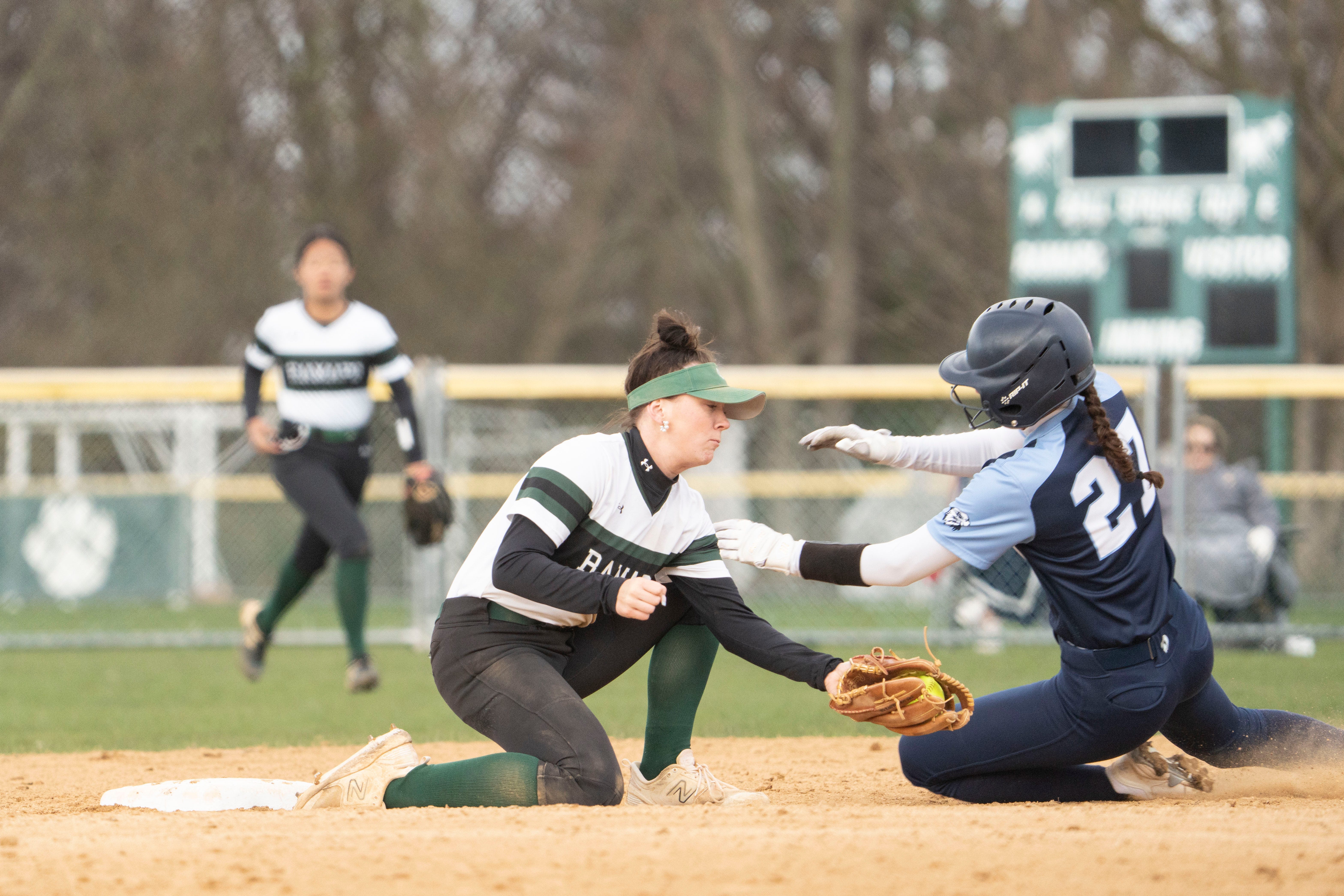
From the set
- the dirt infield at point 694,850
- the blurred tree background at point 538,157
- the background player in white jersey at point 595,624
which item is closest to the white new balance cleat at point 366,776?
the background player in white jersey at point 595,624

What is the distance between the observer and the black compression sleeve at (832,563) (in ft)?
11.3

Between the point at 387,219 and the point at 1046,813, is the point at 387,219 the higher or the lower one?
the higher one

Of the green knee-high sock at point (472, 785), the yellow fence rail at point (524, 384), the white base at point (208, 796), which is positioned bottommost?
the white base at point (208, 796)

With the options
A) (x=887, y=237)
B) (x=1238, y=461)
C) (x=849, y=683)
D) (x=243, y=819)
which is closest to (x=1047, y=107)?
(x=1238, y=461)

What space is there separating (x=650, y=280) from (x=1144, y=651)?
16.7 m

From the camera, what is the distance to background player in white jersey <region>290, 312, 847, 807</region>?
355cm

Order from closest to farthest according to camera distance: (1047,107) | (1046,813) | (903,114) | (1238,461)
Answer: (1046,813) → (1047,107) → (1238,461) → (903,114)

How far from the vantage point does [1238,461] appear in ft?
43.8

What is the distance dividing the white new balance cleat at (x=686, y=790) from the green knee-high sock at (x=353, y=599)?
2905 millimetres

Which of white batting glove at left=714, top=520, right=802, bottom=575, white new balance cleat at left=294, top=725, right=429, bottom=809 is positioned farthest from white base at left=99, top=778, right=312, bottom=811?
white batting glove at left=714, top=520, right=802, bottom=575

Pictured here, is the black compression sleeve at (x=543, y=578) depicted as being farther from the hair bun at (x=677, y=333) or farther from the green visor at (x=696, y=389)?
the hair bun at (x=677, y=333)

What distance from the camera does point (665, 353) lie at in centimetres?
374

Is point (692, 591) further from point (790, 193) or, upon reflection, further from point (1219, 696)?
point (790, 193)

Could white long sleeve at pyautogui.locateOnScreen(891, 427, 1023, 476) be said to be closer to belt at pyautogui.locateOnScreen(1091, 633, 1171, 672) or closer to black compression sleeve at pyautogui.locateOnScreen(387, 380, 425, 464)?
belt at pyautogui.locateOnScreen(1091, 633, 1171, 672)
